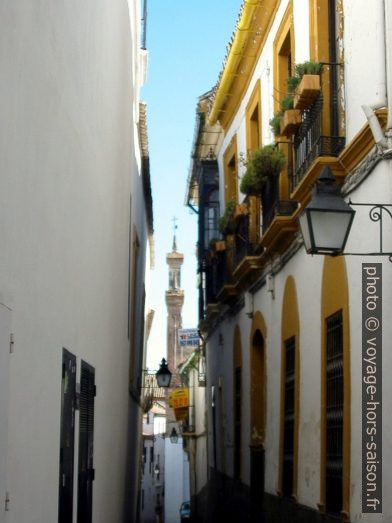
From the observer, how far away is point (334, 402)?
1035cm

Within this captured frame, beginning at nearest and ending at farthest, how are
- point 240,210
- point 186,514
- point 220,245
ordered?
point 240,210, point 220,245, point 186,514

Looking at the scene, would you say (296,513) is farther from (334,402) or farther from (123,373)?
(123,373)

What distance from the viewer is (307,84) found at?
10461 mm

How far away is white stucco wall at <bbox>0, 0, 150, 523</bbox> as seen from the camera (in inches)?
245

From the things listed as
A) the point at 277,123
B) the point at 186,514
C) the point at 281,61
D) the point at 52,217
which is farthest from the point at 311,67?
the point at 186,514

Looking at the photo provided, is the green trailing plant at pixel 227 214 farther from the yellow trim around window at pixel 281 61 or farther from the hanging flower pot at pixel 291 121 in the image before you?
the hanging flower pot at pixel 291 121

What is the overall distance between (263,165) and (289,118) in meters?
2.15

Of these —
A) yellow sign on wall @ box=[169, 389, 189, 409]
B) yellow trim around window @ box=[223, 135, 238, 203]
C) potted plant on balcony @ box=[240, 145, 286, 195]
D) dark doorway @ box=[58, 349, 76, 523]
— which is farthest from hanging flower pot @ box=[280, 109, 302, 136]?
yellow sign on wall @ box=[169, 389, 189, 409]

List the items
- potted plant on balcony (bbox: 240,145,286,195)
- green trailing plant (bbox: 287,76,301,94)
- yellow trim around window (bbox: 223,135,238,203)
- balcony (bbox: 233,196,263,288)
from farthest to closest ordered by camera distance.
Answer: yellow trim around window (bbox: 223,135,238,203)
balcony (bbox: 233,196,263,288)
potted plant on balcony (bbox: 240,145,286,195)
green trailing plant (bbox: 287,76,301,94)

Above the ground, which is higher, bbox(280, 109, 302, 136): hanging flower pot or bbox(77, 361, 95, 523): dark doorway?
bbox(280, 109, 302, 136): hanging flower pot

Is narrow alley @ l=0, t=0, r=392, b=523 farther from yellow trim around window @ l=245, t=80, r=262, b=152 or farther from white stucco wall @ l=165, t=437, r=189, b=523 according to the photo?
white stucco wall @ l=165, t=437, r=189, b=523

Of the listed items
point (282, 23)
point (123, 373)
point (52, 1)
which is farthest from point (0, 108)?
point (123, 373)

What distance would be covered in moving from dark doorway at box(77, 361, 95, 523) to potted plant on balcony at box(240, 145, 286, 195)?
3.73 meters

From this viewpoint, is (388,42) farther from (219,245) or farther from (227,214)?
(219,245)
